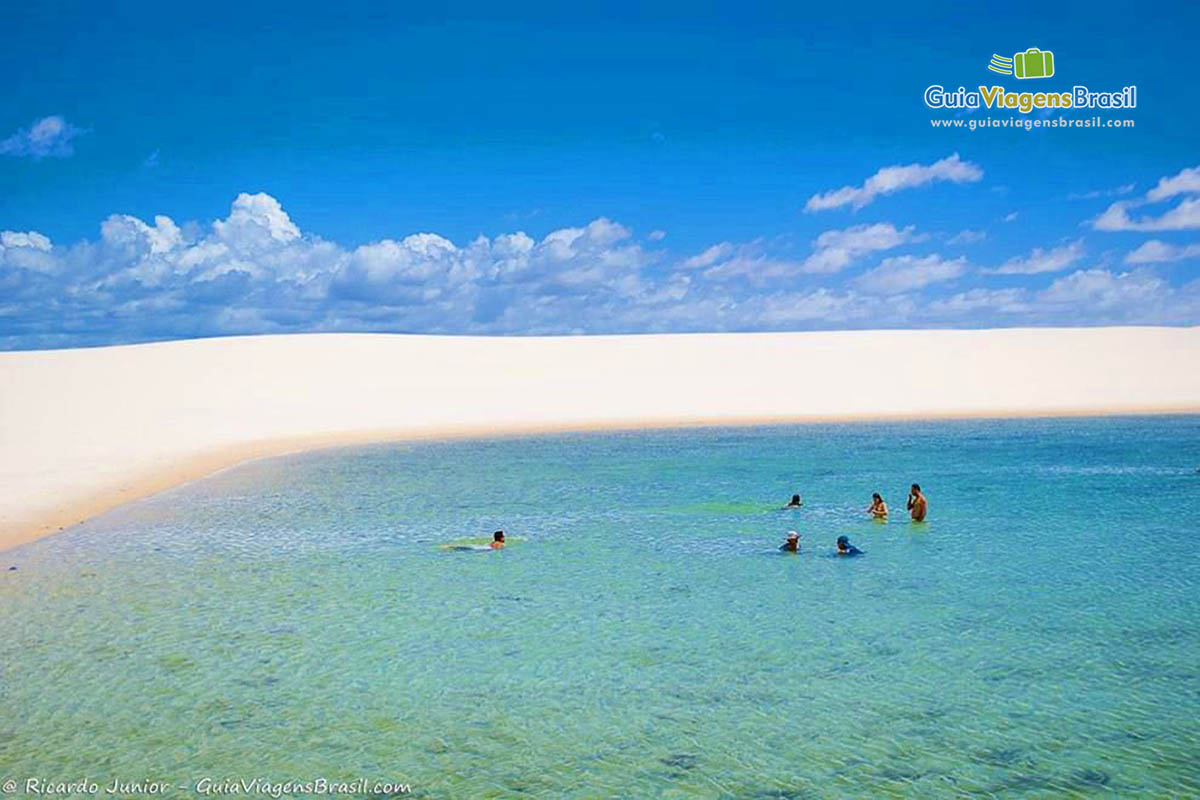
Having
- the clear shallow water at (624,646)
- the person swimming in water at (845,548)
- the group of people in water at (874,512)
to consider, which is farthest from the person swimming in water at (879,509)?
the person swimming in water at (845,548)

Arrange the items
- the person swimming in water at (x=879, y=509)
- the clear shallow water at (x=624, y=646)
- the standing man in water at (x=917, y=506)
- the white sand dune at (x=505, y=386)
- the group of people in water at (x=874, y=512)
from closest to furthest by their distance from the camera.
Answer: the clear shallow water at (x=624, y=646)
the group of people in water at (x=874, y=512)
the standing man in water at (x=917, y=506)
the person swimming in water at (x=879, y=509)
the white sand dune at (x=505, y=386)

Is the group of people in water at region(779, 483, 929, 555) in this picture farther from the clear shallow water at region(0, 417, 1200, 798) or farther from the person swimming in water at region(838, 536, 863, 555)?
the clear shallow water at region(0, 417, 1200, 798)

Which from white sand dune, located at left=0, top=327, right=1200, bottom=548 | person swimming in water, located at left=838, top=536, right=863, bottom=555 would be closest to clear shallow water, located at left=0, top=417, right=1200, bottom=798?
person swimming in water, located at left=838, top=536, right=863, bottom=555

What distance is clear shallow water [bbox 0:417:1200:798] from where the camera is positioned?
8.97 metres

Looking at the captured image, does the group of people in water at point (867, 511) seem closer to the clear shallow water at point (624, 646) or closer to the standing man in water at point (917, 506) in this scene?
the standing man in water at point (917, 506)

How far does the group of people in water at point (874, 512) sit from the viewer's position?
17344mm

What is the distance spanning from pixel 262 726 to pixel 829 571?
9399mm

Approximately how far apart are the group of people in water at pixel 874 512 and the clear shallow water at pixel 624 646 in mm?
303

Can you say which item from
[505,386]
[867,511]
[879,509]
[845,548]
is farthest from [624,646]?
[505,386]

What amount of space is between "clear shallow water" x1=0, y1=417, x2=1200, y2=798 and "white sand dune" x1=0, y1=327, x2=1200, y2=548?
13.6 metres

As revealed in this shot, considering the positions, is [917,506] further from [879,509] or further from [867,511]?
[867,511]

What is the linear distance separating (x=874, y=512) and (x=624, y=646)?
9.89m

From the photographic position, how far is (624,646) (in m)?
12.3

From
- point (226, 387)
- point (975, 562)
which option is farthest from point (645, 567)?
point (226, 387)
